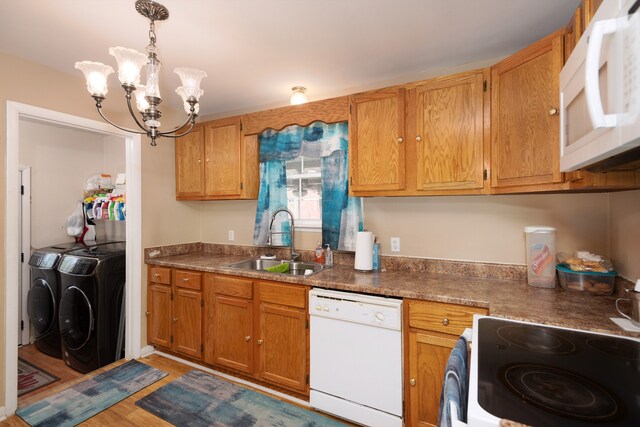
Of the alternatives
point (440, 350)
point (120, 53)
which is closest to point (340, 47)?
point (120, 53)

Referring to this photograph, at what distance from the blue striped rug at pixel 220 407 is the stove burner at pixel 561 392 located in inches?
58.7

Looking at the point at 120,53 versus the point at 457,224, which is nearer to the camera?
the point at 120,53

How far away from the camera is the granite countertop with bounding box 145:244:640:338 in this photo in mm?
1348

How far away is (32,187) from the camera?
3.29 m

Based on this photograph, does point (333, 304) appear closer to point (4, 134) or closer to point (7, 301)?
point (7, 301)

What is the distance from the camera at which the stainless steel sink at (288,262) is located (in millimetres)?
2615

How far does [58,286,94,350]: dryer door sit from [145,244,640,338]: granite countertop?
29.2 inches

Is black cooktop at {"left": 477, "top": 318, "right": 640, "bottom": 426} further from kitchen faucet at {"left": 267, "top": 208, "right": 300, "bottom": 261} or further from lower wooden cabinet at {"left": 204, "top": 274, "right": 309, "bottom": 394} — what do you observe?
kitchen faucet at {"left": 267, "top": 208, "right": 300, "bottom": 261}

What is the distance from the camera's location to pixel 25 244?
322 centimetres

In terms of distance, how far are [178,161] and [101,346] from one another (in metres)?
1.83

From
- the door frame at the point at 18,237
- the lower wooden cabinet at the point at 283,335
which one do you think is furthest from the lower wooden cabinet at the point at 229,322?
the door frame at the point at 18,237

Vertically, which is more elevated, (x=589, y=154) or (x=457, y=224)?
(x=589, y=154)

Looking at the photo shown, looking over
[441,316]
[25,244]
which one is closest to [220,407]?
[441,316]

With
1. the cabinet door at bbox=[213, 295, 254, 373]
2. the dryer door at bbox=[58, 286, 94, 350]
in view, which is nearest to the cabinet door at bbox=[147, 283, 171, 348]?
the dryer door at bbox=[58, 286, 94, 350]
